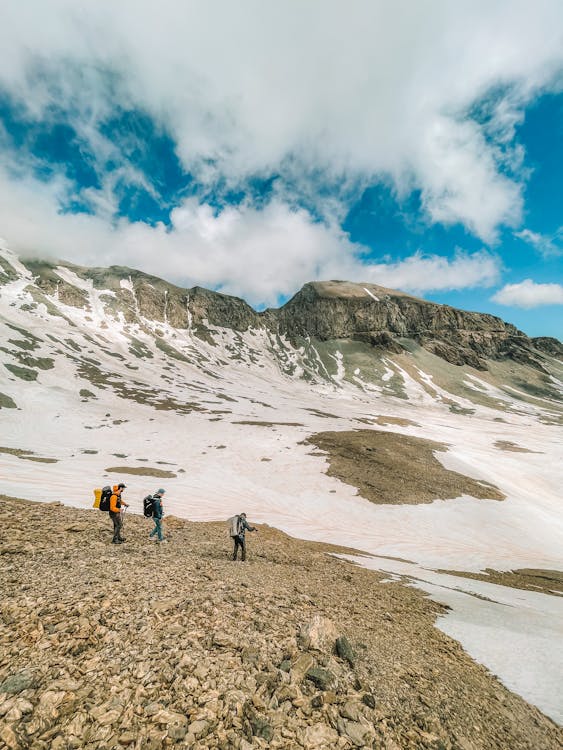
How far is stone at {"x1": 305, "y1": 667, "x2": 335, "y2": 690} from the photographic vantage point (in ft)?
24.0

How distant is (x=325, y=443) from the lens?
191 feet

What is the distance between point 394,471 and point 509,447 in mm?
44156

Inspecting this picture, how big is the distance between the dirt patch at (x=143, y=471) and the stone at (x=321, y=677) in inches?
1458

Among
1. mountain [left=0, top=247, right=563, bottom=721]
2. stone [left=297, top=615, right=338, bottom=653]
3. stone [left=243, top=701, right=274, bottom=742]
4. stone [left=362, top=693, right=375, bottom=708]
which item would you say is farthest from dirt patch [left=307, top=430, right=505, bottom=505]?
stone [left=243, top=701, right=274, bottom=742]

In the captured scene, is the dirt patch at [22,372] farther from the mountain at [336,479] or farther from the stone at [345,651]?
the stone at [345,651]

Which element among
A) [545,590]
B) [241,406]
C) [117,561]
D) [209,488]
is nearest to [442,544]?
[545,590]

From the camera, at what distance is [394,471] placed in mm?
47875

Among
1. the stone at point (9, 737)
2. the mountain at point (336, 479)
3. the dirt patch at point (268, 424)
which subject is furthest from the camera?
the dirt patch at point (268, 424)

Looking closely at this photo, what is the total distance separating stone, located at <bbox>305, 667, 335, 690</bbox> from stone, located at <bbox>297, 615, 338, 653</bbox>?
0.79m

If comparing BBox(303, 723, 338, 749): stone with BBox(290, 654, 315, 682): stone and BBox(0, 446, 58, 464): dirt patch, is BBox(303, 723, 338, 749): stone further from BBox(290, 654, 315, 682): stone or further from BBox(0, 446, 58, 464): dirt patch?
BBox(0, 446, 58, 464): dirt patch

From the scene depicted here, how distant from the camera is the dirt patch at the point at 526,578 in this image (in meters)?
22.0

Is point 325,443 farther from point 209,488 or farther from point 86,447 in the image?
point 86,447

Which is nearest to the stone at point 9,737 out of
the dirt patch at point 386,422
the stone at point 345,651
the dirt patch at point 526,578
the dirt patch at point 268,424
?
the stone at point 345,651

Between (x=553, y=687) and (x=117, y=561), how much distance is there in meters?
14.1
